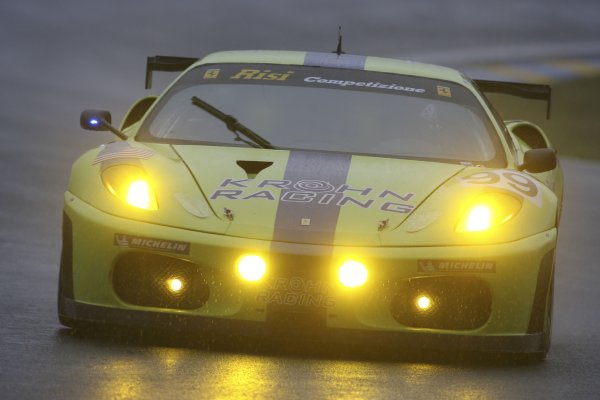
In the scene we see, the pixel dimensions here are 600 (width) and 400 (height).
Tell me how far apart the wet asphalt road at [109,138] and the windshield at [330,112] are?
40.9 inches

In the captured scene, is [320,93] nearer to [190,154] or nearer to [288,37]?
[190,154]

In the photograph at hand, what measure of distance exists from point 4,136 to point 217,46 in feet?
39.3

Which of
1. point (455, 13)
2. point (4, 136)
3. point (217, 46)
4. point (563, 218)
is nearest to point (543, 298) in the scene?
point (563, 218)

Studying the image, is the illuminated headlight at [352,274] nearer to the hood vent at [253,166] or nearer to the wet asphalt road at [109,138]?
the wet asphalt road at [109,138]

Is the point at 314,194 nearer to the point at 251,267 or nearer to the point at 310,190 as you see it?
the point at 310,190

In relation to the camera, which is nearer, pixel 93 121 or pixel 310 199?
pixel 310 199

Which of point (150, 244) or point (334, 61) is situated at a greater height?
point (334, 61)

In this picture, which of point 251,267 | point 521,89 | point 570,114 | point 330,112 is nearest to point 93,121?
point 330,112

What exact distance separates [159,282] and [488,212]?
133cm

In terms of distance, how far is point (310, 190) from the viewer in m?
6.73

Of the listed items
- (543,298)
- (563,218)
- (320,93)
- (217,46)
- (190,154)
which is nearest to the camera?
(543,298)

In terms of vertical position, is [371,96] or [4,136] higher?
[371,96]

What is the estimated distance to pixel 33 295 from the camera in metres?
8.16

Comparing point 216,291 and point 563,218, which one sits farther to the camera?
point 563,218
